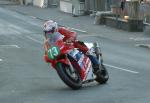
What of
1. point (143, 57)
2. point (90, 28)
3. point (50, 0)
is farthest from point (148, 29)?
point (50, 0)

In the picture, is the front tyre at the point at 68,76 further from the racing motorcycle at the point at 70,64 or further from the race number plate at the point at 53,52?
the race number plate at the point at 53,52

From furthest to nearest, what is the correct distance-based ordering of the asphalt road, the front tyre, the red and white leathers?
the red and white leathers
the front tyre
the asphalt road

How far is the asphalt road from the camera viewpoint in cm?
1179

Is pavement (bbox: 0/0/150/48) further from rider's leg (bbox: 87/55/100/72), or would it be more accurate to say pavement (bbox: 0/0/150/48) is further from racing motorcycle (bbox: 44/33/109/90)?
racing motorcycle (bbox: 44/33/109/90)

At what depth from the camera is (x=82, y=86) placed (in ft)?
43.8

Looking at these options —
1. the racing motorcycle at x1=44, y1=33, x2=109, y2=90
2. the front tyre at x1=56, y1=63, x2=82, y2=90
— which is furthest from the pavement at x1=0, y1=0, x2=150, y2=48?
the front tyre at x1=56, y1=63, x2=82, y2=90

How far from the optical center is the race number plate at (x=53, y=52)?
12.7 m

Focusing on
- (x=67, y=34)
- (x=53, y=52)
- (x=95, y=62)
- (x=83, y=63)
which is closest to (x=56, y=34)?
(x=67, y=34)

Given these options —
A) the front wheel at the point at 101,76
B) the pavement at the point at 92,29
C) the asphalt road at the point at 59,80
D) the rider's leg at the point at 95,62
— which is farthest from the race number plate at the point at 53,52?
the pavement at the point at 92,29

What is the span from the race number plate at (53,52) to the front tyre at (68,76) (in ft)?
0.68

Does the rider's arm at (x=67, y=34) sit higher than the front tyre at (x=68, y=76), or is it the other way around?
the rider's arm at (x=67, y=34)

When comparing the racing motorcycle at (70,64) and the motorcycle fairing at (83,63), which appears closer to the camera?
the racing motorcycle at (70,64)

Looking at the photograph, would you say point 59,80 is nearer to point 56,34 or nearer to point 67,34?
point 67,34

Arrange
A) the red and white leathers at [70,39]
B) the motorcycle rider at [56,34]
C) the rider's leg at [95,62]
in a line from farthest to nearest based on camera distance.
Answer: the rider's leg at [95,62] < the red and white leathers at [70,39] < the motorcycle rider at [56,34]
